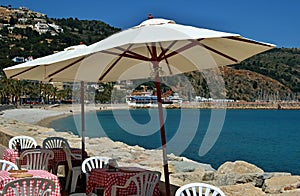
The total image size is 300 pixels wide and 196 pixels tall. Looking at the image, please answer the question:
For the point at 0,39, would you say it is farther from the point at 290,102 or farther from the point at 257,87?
the point at 290,102

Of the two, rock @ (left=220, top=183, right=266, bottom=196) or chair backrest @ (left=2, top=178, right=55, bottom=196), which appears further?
rock @ (left=220, top=183, right=266, bottom=196)

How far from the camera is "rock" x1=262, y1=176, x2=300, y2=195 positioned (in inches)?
395

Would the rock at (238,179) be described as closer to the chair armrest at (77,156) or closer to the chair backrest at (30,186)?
the chair armrest at (77,156)

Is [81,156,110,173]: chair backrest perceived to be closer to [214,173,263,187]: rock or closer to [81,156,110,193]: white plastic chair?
[81,156,110,193]: white plastic chair

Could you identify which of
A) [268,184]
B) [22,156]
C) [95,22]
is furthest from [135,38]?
[95,22]

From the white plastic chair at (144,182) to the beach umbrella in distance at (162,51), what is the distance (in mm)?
184

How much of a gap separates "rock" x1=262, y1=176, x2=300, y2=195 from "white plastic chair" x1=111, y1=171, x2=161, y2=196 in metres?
6.32

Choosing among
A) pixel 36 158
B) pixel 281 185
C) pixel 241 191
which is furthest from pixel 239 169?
pixel 36 158

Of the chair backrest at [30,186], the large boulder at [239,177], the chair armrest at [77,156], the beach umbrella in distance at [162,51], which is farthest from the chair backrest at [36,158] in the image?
the large boulder at [239,177]

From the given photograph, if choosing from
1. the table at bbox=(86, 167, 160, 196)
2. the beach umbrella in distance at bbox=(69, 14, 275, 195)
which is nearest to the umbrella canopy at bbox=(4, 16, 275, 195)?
the beach umbrella in distance at bbox=(69, 14, 275, 195)

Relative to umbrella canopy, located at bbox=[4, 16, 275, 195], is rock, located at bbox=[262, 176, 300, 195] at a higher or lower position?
lower

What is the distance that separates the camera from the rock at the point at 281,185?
10.0 m

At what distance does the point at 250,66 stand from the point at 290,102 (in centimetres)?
1560

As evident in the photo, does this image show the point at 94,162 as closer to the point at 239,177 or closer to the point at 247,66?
the point at 239,177
